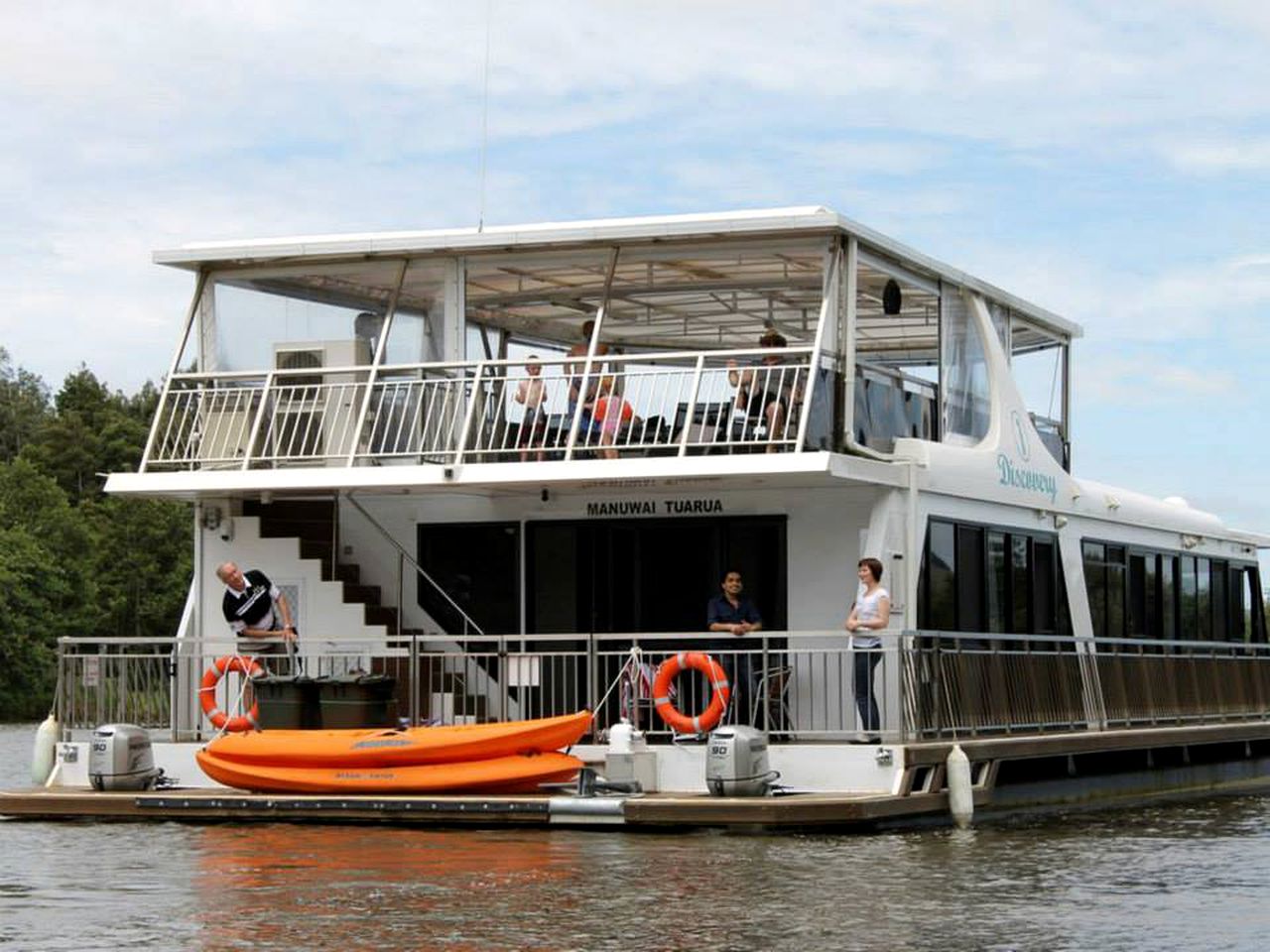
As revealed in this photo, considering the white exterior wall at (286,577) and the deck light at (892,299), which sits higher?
the deck light at (892,299)

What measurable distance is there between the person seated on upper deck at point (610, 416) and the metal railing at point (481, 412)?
0.04 ft

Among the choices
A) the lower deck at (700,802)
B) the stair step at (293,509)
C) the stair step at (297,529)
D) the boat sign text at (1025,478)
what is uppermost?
the boat sign text at (1025,478)

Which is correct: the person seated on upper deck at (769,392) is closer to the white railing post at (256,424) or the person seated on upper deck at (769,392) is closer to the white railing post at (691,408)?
the white railing post at (691,408)

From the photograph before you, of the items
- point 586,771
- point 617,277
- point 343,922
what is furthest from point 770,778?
point 617,277

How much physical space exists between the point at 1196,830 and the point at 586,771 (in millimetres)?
5894

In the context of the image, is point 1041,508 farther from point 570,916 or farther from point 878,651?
point 570,916

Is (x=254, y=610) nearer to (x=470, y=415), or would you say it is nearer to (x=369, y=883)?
(x=470, y=415)

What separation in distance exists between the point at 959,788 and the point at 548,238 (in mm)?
5853

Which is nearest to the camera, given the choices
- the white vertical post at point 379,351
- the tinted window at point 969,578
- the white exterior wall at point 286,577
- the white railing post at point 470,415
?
the white railing post at point 470,415

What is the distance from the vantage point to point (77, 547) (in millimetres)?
79500

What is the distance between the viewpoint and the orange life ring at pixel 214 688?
20.0 metres

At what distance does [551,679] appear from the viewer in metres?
19.8

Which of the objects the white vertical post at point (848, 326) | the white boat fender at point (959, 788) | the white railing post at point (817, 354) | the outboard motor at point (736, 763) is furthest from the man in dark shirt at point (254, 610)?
the white boat fender at point (959, 788)

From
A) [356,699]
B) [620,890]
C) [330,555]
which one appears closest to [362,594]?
[330,555]
